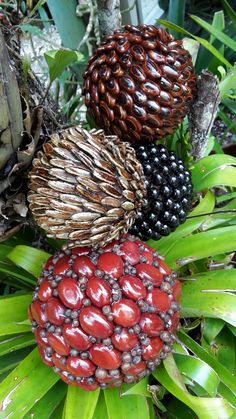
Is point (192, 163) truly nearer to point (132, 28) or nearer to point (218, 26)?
point (132, 28)

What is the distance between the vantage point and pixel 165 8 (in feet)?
5.91

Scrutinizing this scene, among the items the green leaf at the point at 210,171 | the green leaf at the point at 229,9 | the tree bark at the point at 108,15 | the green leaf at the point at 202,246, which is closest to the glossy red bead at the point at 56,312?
the green leaf at the point at 202,246

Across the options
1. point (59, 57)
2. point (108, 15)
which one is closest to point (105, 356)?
point (59, 57)

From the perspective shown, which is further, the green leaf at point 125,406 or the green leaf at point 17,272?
the green leaf at point 17,272

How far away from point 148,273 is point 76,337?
115mm

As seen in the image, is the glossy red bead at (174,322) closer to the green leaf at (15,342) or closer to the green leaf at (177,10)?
the green leaf at (15,342)

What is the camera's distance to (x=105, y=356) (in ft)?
1.67

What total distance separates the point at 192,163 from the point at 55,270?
336 mm

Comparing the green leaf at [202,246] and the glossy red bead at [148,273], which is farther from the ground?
the glossy red bead at [148,273]

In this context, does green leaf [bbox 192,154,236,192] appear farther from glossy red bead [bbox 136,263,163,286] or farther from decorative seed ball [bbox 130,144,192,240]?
glossy red bead [bbox 136,263,163,286]

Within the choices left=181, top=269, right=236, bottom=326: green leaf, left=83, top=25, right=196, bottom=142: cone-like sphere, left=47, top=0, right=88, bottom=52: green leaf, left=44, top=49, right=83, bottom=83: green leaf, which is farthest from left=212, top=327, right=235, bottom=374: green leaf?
left=47, top=0, right=88, bottom=52: green leaf

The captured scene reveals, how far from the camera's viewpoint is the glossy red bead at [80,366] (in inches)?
20.3

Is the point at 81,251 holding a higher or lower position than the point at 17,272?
higher

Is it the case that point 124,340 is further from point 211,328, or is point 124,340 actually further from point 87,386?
point 211,328
